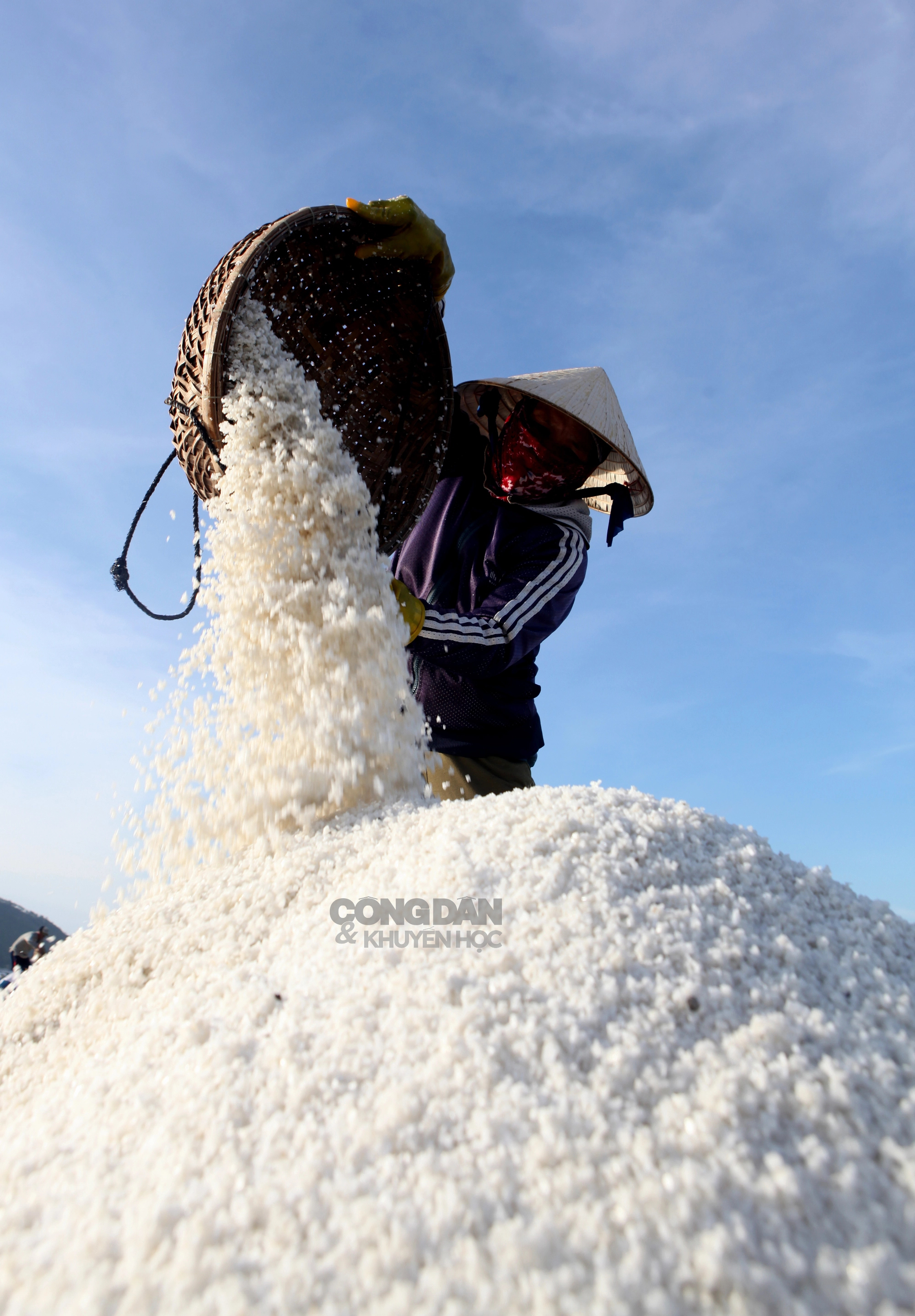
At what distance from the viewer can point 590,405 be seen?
6.57 ft

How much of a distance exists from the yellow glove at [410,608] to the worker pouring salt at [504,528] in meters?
0.20

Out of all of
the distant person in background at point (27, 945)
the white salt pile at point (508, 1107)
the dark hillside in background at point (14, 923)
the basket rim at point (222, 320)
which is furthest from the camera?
the dark hillside in background at point (14, 923)

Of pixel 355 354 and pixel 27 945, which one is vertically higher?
pixel 355 354

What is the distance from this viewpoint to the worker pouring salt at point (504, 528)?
1.93 metres

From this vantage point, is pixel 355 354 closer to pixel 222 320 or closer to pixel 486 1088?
pixel 222 320

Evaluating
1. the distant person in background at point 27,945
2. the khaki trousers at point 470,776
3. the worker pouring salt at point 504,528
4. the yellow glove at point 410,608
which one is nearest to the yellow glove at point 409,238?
the worker pouring salt at point 504,528

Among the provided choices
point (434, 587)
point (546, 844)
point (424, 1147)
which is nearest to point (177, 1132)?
point (424, 1147)

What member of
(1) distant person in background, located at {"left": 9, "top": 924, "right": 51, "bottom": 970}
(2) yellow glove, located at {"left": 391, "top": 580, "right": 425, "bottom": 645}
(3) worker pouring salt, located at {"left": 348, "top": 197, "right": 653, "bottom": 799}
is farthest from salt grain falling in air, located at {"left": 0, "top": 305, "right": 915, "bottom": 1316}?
(1) distant person in background, located at {"left": 9, "top": 924, "right": 51, "bottom": 970}

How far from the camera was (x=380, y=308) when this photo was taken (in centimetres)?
209

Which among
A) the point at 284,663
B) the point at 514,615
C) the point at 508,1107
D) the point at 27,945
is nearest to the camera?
the point at 508,1107

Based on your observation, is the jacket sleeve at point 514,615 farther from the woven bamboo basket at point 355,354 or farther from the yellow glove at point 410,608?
the woven bamboo basket at point 355,354

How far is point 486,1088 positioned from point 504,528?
5.18 ft

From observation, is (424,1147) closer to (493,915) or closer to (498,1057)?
(498,1057)

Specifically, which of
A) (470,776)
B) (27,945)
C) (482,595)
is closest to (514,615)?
(482,595)
